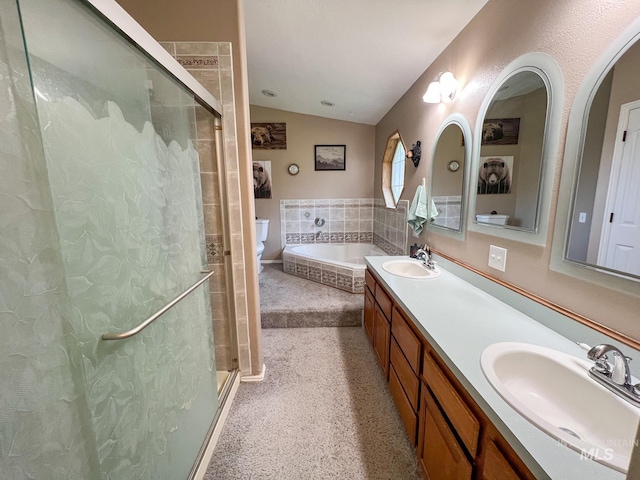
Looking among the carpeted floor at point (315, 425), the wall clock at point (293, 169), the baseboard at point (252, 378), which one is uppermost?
the wall clock at point (293, 169)

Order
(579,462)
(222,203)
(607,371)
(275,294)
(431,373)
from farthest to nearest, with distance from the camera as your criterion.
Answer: (275,294) < (222,203) < (431,373) < (607,371) < (579,462)

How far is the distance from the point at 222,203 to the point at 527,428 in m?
1.72

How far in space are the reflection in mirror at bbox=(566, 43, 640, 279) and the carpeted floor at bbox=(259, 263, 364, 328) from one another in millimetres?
1960

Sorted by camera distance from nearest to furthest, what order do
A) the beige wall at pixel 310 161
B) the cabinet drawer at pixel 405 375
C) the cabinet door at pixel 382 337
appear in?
the cabinet drawer at pixel 405 375
the cabinet door at pixel 382 337
the beige wall at pixel 310 161

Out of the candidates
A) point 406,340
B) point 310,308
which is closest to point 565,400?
point 406,340

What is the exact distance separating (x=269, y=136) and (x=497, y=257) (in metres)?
3.67

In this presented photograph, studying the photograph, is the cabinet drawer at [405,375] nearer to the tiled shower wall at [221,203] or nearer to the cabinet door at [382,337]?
the cabinet door at [382,337]

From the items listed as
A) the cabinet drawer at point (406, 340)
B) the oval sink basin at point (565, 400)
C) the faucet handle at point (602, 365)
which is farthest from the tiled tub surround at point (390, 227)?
the faucet handle at point (602, 365)

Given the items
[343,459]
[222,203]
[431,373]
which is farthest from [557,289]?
[222,203]

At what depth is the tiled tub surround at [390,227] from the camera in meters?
2.84

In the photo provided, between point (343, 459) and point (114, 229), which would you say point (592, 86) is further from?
point (343, 459)

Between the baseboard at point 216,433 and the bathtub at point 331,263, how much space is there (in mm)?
1595

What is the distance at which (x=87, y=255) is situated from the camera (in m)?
0.69

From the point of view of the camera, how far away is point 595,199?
894 mm
